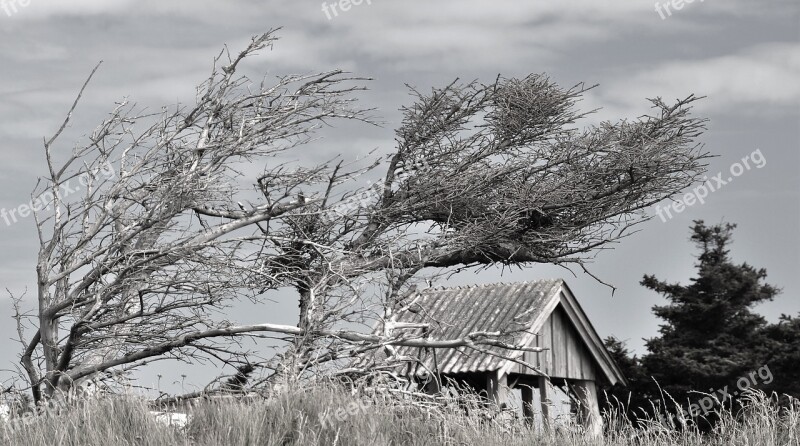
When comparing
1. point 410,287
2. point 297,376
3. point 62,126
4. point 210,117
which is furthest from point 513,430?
point 62,126

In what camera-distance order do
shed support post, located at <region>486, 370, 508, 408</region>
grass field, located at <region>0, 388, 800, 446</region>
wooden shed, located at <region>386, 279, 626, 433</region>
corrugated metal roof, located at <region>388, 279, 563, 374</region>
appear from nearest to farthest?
1. grass field, located at <region>0, 388, 800, 446</region>
2. shed support post, located at <region>486, 370, 508, 408</region>
3. corrugated metal roof, located at <region>388, 279, 563, 374</region>
4. wooden shed, located at <region>386, 279, 626, 433</region>

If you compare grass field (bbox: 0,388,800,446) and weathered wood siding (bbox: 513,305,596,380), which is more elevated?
weathered wood siding (bbox: 513,305,596,380)

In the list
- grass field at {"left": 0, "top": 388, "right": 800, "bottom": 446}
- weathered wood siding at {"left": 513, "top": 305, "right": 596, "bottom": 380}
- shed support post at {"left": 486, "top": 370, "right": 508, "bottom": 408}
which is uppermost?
weathered wood siding at {"left": 513, "top": 305, "right": 596, "bottom": 380}

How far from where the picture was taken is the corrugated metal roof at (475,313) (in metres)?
16.2

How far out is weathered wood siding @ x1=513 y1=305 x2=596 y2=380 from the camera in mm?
17844

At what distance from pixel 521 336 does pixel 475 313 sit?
151 centimetres

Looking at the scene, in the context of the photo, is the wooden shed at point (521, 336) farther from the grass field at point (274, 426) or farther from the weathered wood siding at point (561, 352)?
the grass field at point (274, 426)

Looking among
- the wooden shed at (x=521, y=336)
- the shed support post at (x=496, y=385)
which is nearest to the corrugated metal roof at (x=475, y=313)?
the wooden shed at (x=521, y=336)

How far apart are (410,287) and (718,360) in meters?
12.3

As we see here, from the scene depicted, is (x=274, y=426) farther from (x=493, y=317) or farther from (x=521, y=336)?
(x=493, y=317)

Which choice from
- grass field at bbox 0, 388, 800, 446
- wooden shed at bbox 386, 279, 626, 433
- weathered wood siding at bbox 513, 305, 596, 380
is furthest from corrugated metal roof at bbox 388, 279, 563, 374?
grass field at bbox 0, 388, 800, 446

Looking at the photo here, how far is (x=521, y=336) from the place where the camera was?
16.4 metres

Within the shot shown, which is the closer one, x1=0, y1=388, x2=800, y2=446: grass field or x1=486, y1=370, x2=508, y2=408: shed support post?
x1=0, y1=388, x2=800, y2=446: grass field

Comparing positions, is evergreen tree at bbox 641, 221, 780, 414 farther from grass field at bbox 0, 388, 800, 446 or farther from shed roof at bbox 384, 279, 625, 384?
grass field at bbox 0, 388, 800, 446
